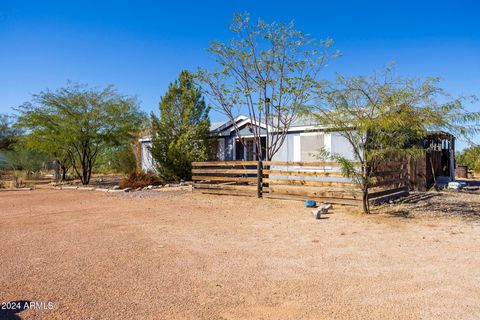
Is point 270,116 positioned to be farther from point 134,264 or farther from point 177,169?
point 134,264

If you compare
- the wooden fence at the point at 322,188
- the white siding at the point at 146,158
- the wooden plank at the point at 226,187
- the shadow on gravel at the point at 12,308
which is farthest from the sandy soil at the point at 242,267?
the white siding at the point at 146,158

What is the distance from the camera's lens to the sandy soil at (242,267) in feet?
9.39

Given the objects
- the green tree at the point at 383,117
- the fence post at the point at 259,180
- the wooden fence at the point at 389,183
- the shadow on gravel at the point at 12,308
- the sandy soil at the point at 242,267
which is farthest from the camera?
→ the fence post at the point at 259,180

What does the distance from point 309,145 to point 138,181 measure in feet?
23.2

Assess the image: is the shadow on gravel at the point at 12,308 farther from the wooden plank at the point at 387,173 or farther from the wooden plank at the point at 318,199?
the wooden plank at the point at 387,173

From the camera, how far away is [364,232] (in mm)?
5695

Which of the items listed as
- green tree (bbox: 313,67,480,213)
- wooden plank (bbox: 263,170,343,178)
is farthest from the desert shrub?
green tree (bbox: 313,67,480,213)

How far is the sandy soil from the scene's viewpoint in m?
2.86

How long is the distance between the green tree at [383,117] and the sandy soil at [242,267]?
1356mm

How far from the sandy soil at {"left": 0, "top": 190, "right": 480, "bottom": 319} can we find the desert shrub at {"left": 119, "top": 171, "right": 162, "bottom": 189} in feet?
20.7

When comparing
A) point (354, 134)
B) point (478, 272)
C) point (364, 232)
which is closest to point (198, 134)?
point (354, 134)

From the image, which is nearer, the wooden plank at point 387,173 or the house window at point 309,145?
the wooden plank at point 387,173

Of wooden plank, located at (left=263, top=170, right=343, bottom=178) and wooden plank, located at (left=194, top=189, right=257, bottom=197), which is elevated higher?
wooden plank, located at (left=263, top=170, right=343, bottom=178)

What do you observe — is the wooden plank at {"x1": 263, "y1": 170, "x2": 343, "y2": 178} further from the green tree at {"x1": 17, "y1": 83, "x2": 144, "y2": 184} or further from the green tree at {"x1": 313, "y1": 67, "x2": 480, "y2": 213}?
the green tree at {"x1": 17, "y1": 83, "x2": 144, "y2": 184}
